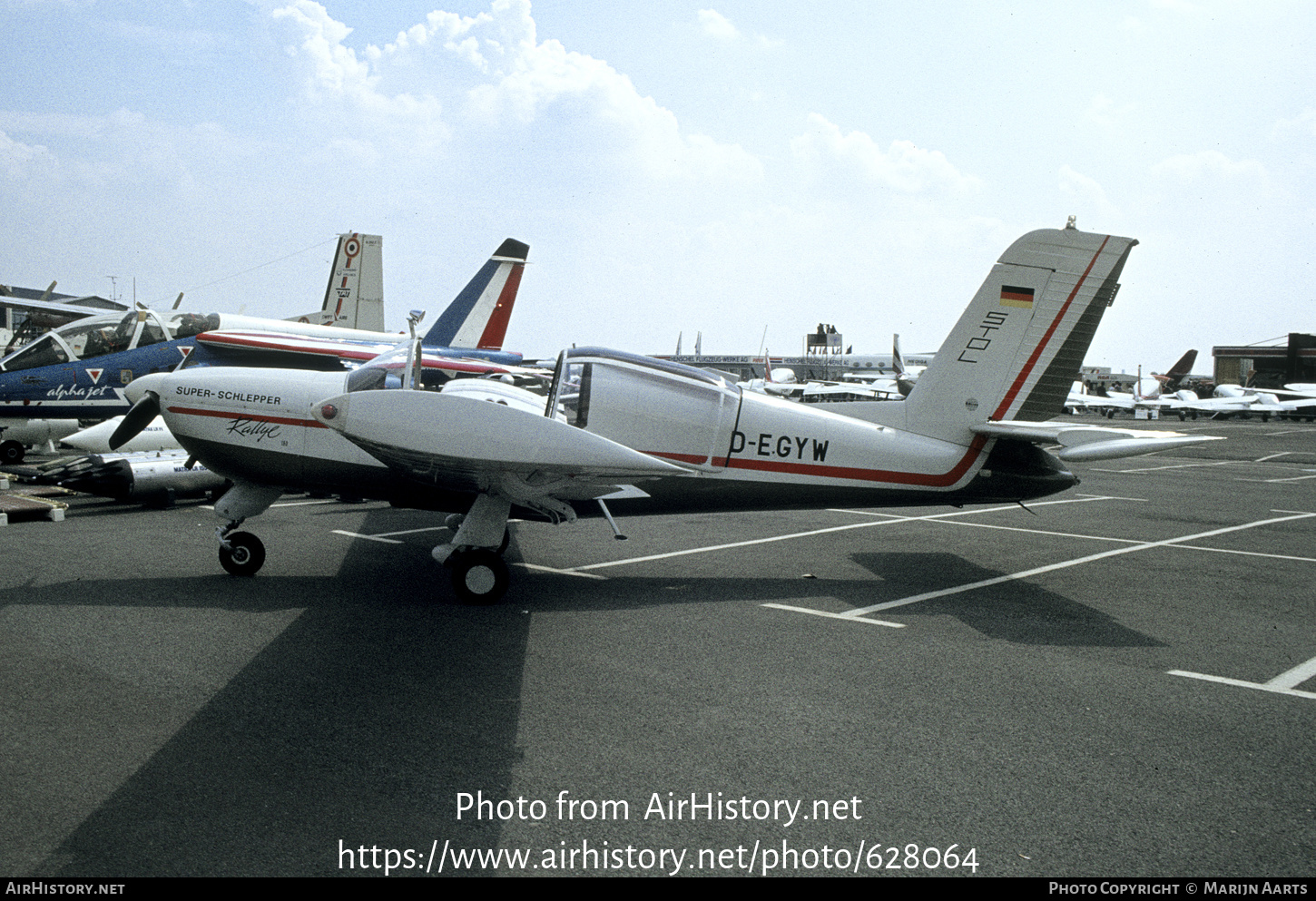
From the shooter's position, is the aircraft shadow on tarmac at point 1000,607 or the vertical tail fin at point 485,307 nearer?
the aircraft shadow on tarmac at point 1000,607

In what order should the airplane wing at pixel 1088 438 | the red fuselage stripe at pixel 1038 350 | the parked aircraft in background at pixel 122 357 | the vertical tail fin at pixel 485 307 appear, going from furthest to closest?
the vertical tail fin at pixel 485 307 < the parked aircraft in background at pixel 122 357 < the red fuselage stripe at pixel 1038 350 < the airplane wing at pixel 1088 438

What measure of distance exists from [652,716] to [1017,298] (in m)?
5.40

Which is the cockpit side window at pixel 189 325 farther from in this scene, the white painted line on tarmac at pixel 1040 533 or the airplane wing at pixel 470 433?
the white painted line on tarmac at pixel 1040 533

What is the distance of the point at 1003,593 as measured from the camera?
7.46m

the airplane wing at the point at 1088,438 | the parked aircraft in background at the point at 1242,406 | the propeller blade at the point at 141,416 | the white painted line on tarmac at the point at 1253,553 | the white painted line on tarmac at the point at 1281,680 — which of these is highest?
the parked aircraft in background at the point at 1242,406

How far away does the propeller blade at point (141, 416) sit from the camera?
717 centimetres

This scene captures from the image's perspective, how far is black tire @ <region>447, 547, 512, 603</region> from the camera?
6.71 metres

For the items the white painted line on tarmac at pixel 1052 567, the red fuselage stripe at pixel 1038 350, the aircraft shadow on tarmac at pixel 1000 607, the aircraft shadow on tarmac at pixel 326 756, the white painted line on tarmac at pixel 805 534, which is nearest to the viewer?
the aircraft shadow on tarmac at pixel 326 756

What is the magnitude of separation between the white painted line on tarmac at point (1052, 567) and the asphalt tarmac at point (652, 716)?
0.07 metres

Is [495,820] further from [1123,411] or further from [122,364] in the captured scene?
[1123,411]

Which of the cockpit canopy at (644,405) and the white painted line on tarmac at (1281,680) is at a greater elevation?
the cockpit canopy at (644,405)

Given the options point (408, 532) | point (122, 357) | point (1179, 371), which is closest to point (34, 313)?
point (122, 357)

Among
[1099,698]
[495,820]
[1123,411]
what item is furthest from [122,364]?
[1123,411]

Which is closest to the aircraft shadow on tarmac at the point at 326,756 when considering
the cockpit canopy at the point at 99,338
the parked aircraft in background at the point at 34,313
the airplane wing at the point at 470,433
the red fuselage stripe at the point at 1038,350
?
the airplane wing at the point at 470,433
